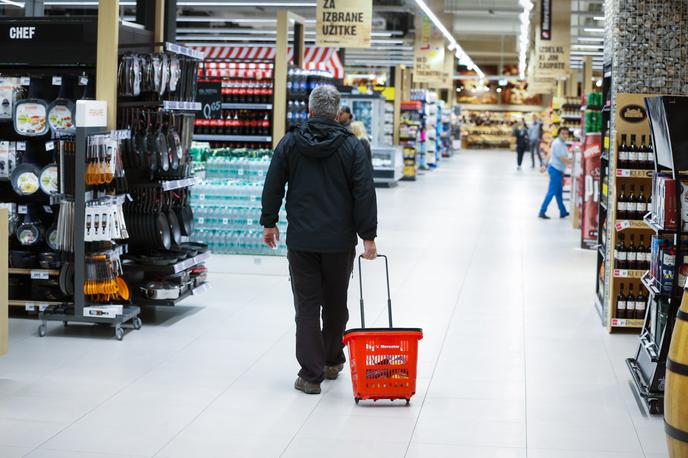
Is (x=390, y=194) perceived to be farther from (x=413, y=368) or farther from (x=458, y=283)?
(x=413, y=368)

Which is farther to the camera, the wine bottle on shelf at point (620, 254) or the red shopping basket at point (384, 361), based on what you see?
the wine bottle on shelf at point (620, 254)

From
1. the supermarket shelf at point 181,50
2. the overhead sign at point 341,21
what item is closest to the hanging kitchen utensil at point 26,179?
the supermarket shelf at point 181,50

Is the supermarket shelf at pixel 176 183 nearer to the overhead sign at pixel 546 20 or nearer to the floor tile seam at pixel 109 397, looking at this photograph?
the floor tile seam at pixel 109 397

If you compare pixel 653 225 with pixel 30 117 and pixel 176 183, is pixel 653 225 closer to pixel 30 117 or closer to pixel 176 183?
pixel 176 183

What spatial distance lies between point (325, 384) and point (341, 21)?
9.08 m

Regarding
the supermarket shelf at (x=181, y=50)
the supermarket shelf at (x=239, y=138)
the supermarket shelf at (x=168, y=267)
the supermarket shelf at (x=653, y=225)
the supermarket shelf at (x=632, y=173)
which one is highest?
the supermarket shelf at (x=181, y=50)

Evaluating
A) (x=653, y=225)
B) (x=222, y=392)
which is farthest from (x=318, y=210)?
(x=653, y=225)

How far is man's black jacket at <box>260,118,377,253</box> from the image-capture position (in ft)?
17.7

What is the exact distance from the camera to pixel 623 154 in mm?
7195

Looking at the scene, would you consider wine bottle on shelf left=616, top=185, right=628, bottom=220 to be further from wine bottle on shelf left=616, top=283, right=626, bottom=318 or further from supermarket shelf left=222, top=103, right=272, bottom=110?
supermarket shelf left=222, top=103, right=272, bottom=110

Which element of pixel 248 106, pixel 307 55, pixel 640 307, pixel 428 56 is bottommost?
pixel 640 307

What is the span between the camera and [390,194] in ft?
65.3

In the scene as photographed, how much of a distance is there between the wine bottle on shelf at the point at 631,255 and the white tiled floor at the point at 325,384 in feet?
1.73

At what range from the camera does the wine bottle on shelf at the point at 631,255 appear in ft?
23.6
